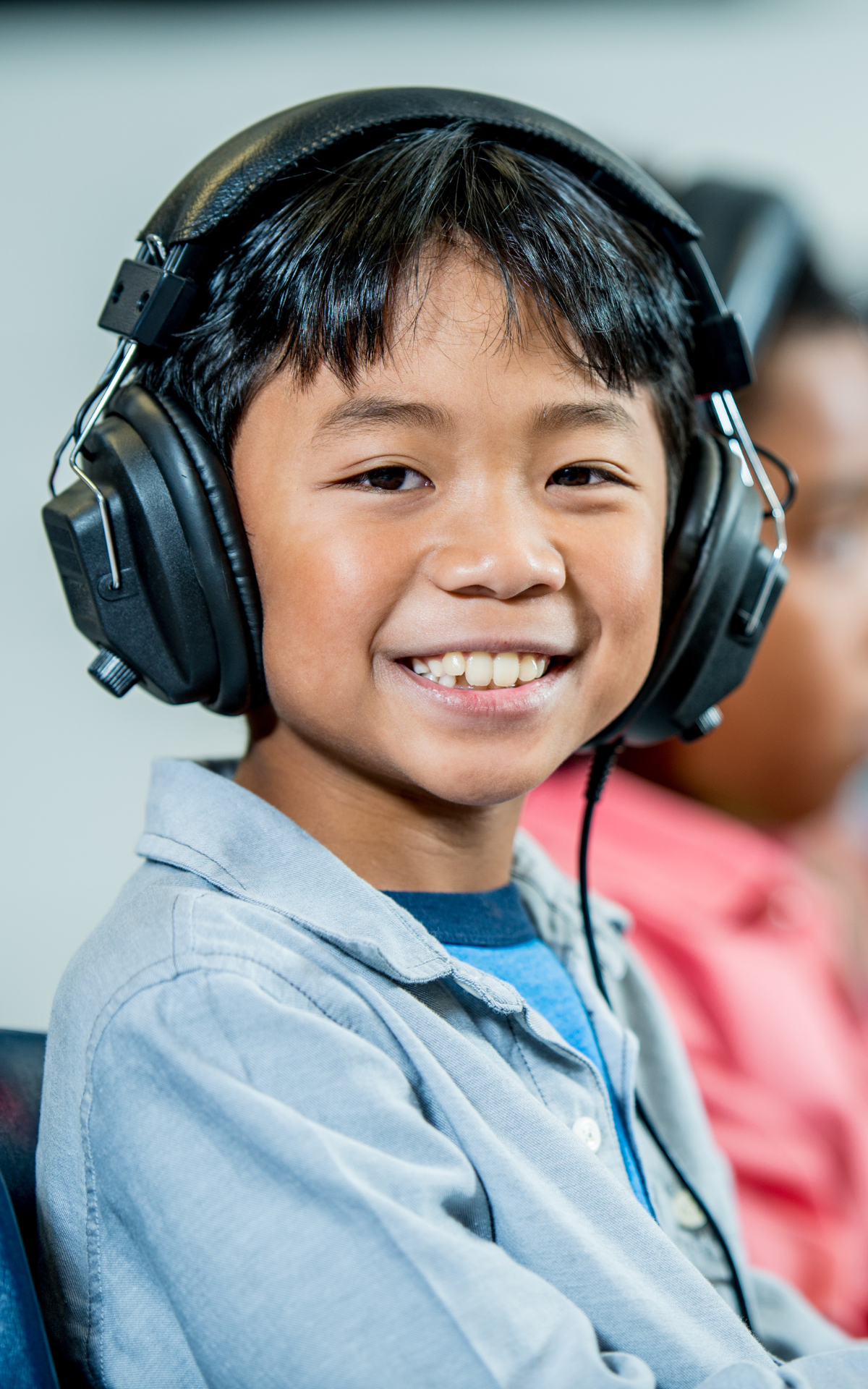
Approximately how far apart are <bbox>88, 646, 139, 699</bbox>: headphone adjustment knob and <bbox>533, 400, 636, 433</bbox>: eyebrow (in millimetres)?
285

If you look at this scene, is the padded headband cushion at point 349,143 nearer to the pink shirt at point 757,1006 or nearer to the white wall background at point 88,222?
the pink shirt at point 757,1006

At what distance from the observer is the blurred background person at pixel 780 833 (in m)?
1.30

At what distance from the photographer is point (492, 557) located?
71 centimetres

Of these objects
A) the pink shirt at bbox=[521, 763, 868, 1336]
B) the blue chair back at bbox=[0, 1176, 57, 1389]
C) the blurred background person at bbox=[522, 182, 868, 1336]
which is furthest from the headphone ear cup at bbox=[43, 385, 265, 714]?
the pink shirt at bbox=[521, 763, 868, 1336]

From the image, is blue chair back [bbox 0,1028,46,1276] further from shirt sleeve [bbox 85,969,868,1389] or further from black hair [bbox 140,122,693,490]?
black hair [bbox 140,122,693,490]

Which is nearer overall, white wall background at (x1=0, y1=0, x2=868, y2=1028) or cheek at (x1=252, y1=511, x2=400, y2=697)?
cheek at (x1=252, y1=511, x2=400, y2=697)

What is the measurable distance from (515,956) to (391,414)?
0.38 meters

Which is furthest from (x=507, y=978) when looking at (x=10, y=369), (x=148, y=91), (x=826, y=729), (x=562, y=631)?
(x=148, y=91)

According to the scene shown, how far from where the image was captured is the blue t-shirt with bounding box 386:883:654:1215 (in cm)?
82

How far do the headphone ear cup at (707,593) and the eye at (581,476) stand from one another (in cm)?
9

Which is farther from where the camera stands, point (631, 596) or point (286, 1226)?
point (631, 596)

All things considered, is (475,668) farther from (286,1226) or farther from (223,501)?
(286,1226)

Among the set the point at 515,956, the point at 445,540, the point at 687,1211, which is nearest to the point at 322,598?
the point at 445,540

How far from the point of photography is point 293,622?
0.75m
